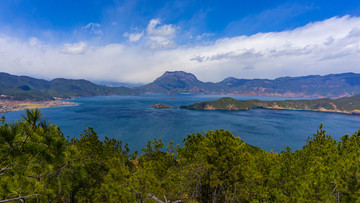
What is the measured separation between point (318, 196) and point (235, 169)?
16.9ft

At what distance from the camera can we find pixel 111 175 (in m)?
11.9

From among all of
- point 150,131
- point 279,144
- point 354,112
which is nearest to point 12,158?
point 150,131

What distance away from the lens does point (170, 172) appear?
13.0 m

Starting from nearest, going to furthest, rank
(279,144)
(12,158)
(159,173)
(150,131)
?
(12,158) < (159,173) < (279,144) < (150,131)

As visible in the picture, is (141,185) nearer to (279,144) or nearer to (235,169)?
(235,169)

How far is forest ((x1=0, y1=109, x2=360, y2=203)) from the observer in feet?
17.8

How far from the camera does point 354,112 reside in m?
182

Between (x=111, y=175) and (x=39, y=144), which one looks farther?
(x=111, y=175)

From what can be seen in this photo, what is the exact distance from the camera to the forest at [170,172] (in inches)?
214

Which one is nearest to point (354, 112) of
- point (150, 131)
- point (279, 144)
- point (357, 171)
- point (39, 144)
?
point (279, 144)

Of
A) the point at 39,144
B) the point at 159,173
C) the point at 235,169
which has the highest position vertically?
the point at 39,144

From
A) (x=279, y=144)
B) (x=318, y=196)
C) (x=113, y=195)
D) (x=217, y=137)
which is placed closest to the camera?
(x=318, y=196)

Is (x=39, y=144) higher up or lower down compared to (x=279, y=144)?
higher up

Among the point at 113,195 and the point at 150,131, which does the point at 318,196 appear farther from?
the point at 150,131
